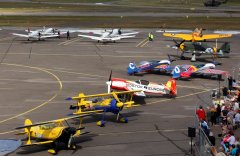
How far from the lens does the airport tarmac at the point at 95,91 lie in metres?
31.8

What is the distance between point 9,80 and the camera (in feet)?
173

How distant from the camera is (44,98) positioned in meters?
44.5

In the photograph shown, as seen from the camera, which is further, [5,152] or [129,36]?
[129,36]

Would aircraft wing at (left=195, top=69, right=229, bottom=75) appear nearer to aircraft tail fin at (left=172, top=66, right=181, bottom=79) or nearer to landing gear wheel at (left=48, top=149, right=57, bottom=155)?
aircraft tail fin at (left=172, top=66, right=181, bottom=79)

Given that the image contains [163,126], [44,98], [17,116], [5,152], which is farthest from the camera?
[44,98]

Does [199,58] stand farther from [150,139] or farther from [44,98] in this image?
[150,139]

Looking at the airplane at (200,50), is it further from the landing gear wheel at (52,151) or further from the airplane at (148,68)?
the landing gear wheel at (52,151)

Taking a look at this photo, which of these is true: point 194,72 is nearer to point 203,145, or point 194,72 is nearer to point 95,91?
point 95,91

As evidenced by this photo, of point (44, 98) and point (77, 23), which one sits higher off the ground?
point (77, 23)

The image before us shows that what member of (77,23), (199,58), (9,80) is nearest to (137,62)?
(199,58)

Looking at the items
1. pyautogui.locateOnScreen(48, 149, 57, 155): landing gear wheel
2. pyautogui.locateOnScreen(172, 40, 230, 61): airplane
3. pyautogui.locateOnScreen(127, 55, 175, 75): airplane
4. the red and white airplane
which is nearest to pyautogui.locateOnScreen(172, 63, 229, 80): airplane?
pyautogui.locateOnScreen(127, 55, 175, 75): airplane

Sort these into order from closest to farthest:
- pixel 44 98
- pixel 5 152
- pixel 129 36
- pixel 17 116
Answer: pixel 5 152 < pixel 17 116 < pixel 44 98 < pixel 129 36

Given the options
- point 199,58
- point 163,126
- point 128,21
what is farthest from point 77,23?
point 163,126

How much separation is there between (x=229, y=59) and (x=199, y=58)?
422cm
